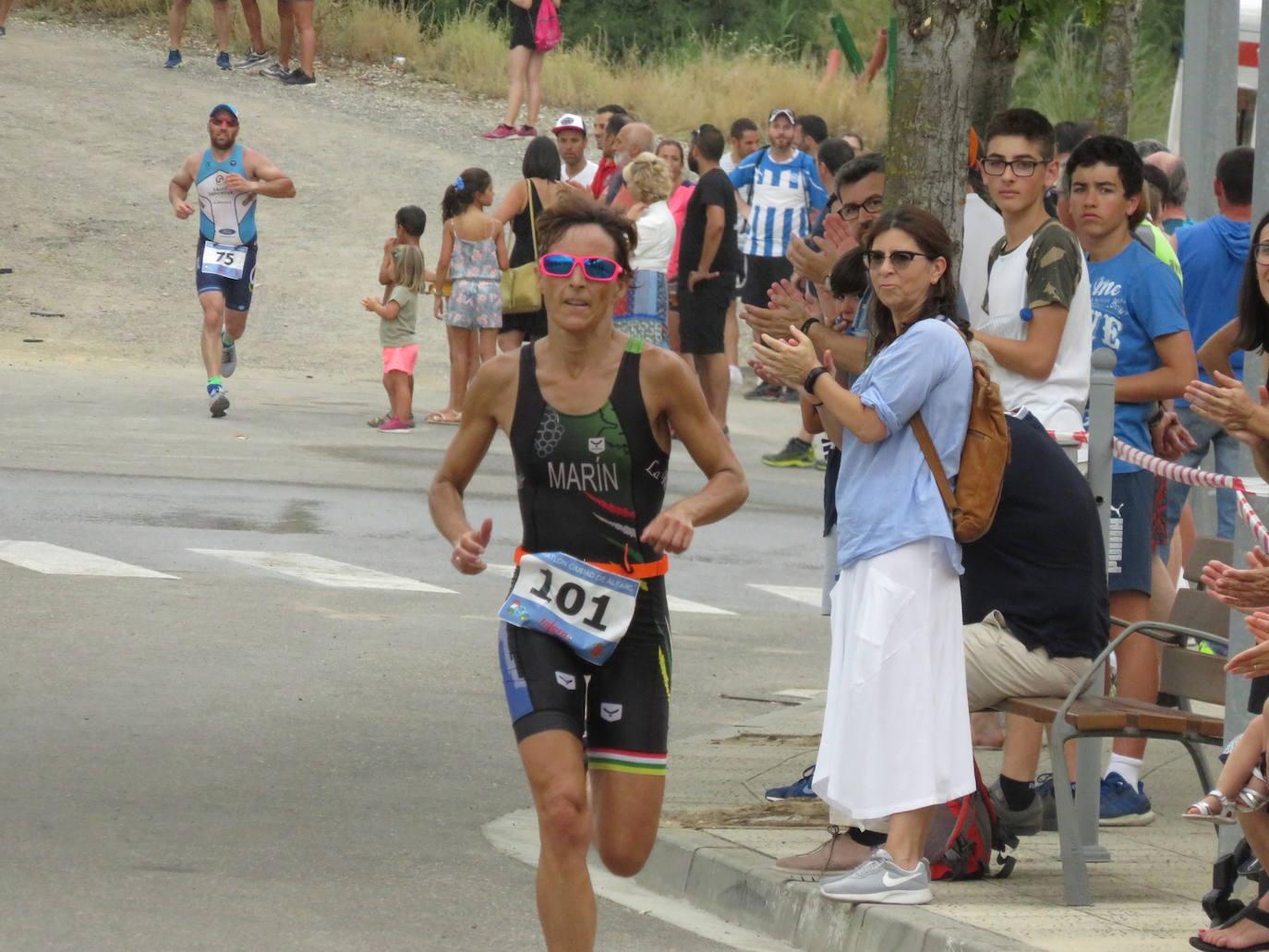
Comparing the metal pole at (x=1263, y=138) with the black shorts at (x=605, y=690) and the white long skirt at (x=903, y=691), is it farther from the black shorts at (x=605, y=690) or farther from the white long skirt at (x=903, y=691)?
the black shorts at (x=605, y=690)

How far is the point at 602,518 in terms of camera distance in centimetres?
566

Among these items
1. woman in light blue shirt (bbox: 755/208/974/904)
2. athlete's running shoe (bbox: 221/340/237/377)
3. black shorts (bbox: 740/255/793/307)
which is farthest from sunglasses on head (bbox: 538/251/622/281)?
black shorts (bbox: 740/255/793/307)

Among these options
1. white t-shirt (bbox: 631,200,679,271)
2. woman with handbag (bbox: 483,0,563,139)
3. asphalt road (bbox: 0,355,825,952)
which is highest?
woman with handbag (bbox: 483,0,563,139)

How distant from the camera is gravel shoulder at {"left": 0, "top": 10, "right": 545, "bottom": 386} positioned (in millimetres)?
21906

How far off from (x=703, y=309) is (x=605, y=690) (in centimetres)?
1162

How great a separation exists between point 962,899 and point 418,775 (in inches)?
96.7

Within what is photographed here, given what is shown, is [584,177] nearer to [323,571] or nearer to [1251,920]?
[323,571]

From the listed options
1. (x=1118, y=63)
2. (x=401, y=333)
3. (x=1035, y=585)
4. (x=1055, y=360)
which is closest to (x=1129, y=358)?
(x=1055, y=360)

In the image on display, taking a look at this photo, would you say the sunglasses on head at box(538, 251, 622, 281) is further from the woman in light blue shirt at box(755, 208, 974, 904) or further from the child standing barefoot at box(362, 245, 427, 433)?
the child standing barefoot at box(362, 245, 427, 433)

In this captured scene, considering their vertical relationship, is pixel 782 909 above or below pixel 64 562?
below

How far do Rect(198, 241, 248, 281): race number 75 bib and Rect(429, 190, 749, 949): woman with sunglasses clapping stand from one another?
1189 cm

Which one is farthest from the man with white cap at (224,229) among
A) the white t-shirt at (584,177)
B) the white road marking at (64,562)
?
the white road marking at (64,562)

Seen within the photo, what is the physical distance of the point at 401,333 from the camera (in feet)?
56.2

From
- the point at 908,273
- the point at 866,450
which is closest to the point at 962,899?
the point at 866,450
